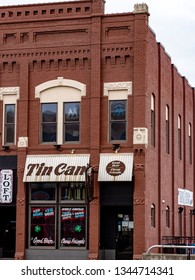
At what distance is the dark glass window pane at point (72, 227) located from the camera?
25.5m

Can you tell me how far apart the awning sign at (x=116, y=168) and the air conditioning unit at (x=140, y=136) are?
699 mm

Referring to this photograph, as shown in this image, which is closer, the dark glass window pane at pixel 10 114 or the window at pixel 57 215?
the window at pixel 57 215

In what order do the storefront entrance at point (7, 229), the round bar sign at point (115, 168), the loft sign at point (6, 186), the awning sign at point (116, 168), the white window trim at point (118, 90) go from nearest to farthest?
1. the awning sign at point (116, 168)
2. the round bar sign at point (115, 168)
3. the white window trim at point (118, 90)
4. the loft sign at point (6, 186)
5. the storefront entrance at point (7, 229)

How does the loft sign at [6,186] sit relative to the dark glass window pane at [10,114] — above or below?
below

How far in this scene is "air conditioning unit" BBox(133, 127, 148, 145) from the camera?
977 inches

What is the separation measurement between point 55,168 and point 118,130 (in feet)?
11.2

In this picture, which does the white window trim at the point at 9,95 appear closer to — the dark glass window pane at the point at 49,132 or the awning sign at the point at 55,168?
the dark glass window pane at the point at 49,132

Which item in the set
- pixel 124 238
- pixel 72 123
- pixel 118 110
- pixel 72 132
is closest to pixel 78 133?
pixel 72 132

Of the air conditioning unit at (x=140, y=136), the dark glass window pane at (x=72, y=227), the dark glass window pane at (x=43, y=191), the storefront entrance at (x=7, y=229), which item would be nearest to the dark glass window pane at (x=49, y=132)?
the dark glass window pane at (x=43, y=191)

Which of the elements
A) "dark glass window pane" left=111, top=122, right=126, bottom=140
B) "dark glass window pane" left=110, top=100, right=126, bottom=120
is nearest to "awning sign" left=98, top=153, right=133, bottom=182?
"dark glass window pane" left=111, top=122, right=126, bottom=140

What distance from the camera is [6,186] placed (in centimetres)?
2642

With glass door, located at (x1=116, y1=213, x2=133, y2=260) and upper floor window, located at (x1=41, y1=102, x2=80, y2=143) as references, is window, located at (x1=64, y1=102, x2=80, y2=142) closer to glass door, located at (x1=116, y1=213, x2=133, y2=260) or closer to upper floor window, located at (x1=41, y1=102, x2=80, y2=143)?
upper floor window, located at (x1=41, y1=102, x2=80, y2=143)

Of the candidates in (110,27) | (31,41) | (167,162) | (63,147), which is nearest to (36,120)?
(63,147)

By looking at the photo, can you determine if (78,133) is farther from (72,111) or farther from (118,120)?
(118,120)
